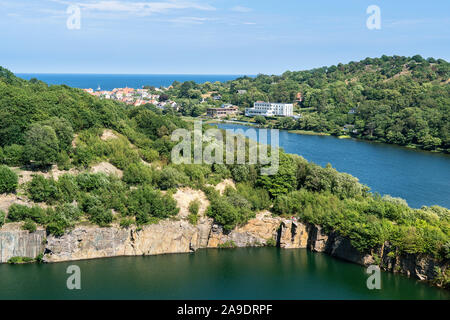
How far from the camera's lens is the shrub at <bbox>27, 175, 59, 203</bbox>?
2402 cm

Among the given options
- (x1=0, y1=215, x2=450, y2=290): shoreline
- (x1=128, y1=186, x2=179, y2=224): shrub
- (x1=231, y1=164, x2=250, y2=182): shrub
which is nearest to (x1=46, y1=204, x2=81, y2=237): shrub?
(x1=0, y1=215, x2=450, y2=290): shoreline

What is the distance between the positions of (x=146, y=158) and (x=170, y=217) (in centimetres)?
664

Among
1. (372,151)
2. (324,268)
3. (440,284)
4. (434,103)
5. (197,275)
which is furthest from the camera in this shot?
(434,103)

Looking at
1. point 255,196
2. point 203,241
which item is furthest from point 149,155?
point 255,196

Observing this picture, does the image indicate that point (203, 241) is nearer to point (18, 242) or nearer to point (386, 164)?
point (18, 242)

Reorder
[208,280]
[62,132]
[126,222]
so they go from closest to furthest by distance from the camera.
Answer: [208,280], [126,222], [62,132]

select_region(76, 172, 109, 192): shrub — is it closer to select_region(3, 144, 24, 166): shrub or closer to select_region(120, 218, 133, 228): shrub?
select_region(120, 218, 133, 228): shrub

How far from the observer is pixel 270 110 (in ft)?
300

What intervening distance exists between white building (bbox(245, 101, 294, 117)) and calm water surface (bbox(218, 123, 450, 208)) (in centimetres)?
1776

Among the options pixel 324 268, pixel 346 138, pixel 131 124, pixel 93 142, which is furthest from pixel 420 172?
pixel 93 142

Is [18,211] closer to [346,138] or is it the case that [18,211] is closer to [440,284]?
[440,284]

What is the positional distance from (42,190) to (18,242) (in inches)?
126

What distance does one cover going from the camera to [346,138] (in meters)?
72.7

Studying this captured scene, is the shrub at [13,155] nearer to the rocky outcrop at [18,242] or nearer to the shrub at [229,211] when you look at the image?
the rocky outcrop at [18,242]
